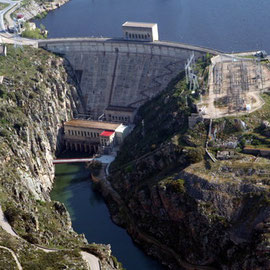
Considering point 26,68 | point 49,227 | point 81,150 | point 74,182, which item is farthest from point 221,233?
point 26,68

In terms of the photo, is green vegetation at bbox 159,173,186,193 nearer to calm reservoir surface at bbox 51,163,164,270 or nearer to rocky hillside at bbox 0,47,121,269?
calm reservoir surface at bbox 51,163,164,270

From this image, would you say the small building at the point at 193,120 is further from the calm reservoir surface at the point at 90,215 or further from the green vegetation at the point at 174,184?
the calm reservoir surface at the point at 90,215

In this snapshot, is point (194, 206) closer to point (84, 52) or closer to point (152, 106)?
point (152, 106)

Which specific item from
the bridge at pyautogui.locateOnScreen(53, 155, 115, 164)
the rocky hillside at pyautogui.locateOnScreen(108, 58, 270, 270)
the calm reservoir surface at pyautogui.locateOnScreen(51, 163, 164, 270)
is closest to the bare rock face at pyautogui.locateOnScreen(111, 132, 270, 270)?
the rocky hillside at pyautogui.locateOnScreen(108, 58, 270, 270)

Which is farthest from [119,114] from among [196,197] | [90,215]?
[196,197]

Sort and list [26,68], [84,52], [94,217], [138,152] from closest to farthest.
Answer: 1. [94,217]
2. [138,152]
3. [26,68]
4. [84,52]
